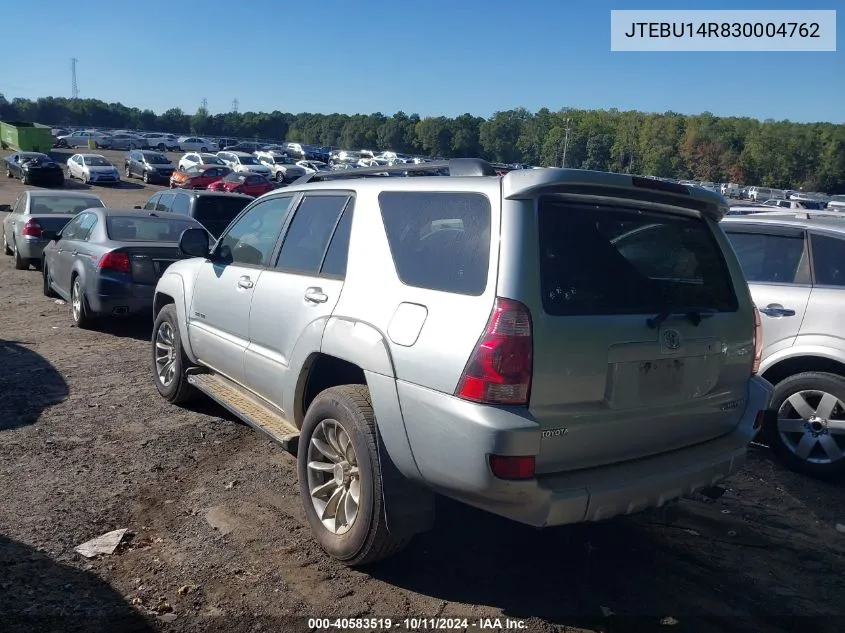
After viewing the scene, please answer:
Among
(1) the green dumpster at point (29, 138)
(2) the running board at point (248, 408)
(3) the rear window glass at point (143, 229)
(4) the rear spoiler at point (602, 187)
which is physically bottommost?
(2) the running board at point (248, 408)

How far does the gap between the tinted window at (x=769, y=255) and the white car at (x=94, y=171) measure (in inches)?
1518

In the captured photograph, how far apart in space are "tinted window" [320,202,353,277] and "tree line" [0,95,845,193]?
13.8 ft

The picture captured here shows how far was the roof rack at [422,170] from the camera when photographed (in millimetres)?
3637

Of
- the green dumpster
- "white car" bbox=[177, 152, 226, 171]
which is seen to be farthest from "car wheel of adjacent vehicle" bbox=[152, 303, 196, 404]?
the green dumpster

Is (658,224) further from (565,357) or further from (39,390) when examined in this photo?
(39,390)

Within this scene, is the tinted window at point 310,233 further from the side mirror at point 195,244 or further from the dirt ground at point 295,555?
the dirt ground at point 295,555

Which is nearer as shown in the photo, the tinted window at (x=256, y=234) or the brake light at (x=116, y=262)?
the tinted window at (x=256, y=234)

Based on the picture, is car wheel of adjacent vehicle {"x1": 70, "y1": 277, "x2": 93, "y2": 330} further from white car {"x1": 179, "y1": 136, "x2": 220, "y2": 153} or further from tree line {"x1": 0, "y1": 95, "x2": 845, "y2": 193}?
white car {"x1": 179, "y1": 136, "x2": 220, "y2": 153}

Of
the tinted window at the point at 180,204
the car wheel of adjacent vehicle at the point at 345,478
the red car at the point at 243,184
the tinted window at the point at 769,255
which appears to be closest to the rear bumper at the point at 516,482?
the car wheel of adjacent vehicle at the point at 345,478

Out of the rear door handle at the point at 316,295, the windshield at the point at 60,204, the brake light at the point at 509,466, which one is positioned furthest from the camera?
the windshield at the point at 60,204

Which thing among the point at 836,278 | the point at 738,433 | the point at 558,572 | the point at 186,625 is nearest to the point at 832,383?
the point at 836,278

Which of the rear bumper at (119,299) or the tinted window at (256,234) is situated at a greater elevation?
the tinted window at (256,234)

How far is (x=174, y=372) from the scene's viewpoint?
5.95 m

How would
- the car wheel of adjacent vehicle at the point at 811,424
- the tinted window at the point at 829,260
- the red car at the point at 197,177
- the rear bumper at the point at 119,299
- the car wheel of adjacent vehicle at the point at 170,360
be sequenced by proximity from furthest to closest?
1. the red car at the point at 197,177
2. the rear bumper at the point at 119,299
3. the car wheel of adjacent vehicle at the point at 170,360
4. the tinted window at the point at 829,260
5. the car wheel of adjacent vehicle at the point at 811,424
